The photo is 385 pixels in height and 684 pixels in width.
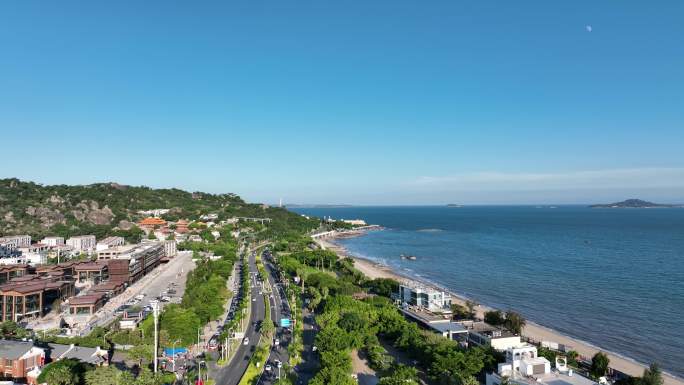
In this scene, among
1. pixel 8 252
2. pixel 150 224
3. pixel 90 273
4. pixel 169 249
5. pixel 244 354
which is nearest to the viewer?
pixel 244 354

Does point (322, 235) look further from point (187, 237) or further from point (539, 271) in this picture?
point (539, 271)

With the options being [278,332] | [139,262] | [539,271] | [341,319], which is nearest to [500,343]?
[341,319]

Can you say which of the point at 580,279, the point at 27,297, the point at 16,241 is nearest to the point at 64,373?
the point at 27,297

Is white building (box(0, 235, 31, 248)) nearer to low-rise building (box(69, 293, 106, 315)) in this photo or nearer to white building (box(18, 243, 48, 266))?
white building (box(18, 243, 48, 266))

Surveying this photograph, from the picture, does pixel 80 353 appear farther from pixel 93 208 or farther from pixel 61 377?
pixel 93 208

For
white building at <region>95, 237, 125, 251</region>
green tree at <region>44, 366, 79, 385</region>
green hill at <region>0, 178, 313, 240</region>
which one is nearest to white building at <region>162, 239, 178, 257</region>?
white building at <region>95, 237, 125, 251</region>

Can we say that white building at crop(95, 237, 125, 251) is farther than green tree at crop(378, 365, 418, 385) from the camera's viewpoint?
Yes
